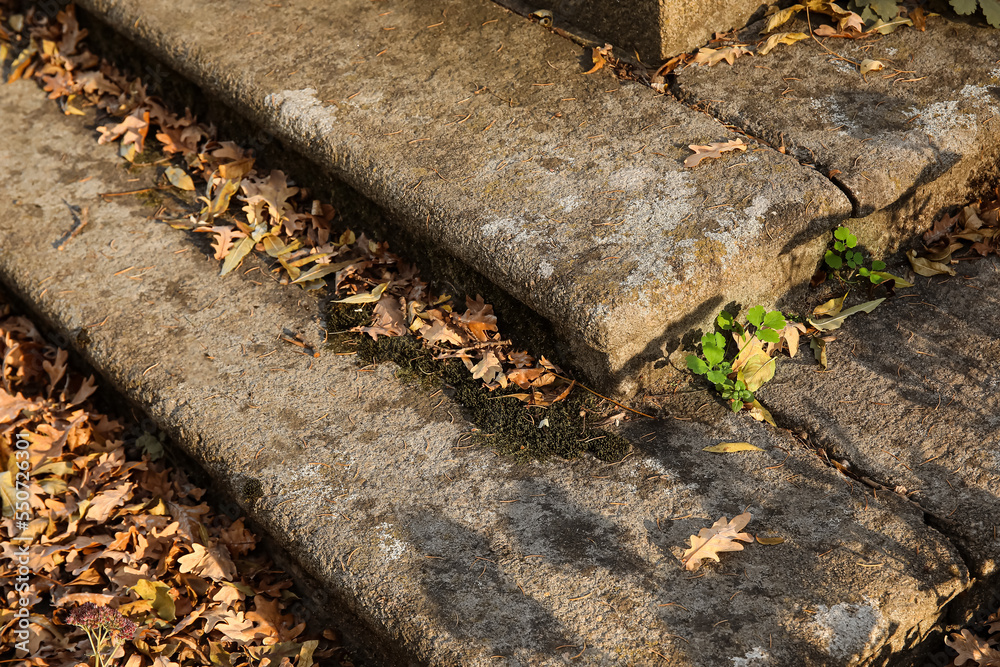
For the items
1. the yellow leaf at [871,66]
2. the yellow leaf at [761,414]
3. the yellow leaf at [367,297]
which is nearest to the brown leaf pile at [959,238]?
the yellow leaf at [871,66]

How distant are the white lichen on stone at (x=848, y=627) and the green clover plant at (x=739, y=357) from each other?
740 millimetres

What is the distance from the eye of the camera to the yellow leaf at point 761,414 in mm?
2590

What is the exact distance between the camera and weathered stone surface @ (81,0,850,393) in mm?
2557

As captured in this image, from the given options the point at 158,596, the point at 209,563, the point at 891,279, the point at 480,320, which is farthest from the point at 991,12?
the point at 158,596

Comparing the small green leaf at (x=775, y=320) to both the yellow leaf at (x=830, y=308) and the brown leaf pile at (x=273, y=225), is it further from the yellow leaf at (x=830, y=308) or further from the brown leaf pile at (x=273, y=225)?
the brown leaf pile at (x=273, y=225)

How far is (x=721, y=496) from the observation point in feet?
7.80

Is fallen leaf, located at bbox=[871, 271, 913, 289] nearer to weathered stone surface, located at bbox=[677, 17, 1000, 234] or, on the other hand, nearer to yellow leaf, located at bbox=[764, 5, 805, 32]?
weathered stone surface, located at bbox=[677, 17, 1000, 234]

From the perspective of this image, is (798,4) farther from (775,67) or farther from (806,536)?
(806,536)

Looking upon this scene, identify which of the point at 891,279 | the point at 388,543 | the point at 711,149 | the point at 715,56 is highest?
the point at 715,56

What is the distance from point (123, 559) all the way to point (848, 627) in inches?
91.3

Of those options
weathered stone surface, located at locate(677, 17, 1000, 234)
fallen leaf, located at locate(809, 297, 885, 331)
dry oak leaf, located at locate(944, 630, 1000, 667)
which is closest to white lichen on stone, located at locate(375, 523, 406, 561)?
dry oak leaf, located at locate(944, 630, 1000, 667)

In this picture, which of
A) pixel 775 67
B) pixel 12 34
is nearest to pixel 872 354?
pixel 775 67

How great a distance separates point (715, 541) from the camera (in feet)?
7.34

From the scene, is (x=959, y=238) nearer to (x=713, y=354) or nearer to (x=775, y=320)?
(x=775, y=320)
